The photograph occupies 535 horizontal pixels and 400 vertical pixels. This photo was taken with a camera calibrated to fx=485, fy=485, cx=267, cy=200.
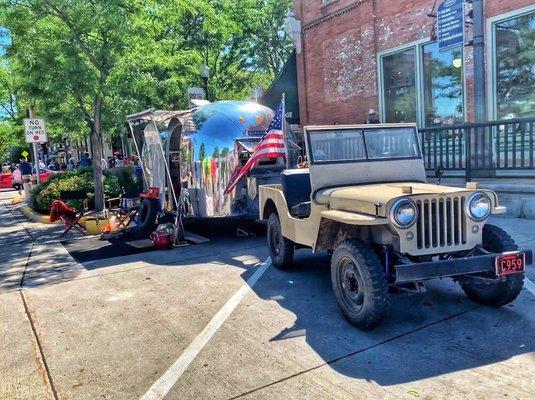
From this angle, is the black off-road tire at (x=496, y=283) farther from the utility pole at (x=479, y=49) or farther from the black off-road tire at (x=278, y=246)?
the utility pole at (x=479, y=49)

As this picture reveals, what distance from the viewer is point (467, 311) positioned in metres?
4.68

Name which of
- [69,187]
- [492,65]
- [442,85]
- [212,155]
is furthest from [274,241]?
[69,187]

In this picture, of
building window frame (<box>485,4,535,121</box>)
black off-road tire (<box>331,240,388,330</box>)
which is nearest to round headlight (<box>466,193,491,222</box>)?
black off-road tire (<box>331,240,388,330</box>)

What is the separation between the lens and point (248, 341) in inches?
170

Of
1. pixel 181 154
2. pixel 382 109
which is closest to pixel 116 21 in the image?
pixel 181 154

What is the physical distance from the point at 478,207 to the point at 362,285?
1240 millimetres

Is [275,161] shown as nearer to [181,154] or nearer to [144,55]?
[181,154]

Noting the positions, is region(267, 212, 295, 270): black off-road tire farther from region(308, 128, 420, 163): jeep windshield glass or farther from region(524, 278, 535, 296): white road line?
region(524, 278, 535, 296): white road line

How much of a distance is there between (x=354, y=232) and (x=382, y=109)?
878 centimetres

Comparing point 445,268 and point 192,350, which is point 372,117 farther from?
point 192,350

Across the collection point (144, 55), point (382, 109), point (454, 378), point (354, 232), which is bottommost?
point (454, 378)

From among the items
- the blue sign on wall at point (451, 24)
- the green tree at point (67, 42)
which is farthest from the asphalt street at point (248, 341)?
the green tree at point (67, 42)

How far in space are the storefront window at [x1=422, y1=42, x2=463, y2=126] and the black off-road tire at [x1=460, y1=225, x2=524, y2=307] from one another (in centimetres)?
715

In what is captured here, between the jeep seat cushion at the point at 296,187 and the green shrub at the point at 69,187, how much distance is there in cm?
906
